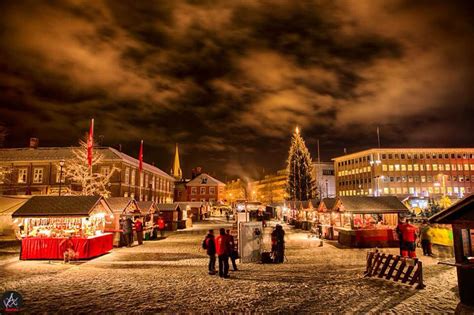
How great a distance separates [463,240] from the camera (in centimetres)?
1045

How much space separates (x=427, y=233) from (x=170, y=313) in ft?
52.8

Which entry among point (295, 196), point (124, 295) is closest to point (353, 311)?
point (124, 295)

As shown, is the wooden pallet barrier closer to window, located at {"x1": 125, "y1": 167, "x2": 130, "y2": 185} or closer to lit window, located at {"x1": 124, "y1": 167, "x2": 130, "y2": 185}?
lit window, located at {"x1": 124, "y1": 167, "x2": 130, "y2": 185}

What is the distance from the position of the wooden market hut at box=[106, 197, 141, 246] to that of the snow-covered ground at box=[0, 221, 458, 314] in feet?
22.0

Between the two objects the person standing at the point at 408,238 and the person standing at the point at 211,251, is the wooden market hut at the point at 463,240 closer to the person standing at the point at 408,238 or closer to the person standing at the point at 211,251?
the person standing at the point at 408,238

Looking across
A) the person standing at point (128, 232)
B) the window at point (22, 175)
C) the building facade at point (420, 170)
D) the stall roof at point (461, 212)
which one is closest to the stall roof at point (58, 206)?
the person standing at point (128, 232)

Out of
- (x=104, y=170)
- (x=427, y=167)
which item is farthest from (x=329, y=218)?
(x=427, y=167)

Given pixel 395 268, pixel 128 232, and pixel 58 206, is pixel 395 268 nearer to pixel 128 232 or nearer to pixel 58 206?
pixel 58 206

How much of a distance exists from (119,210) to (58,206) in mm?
7244

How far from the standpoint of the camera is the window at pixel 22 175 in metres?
53.6

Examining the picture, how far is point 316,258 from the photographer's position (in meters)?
18.8

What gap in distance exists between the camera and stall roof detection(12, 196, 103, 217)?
2005 centimetres

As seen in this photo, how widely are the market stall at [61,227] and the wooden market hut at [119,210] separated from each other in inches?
119

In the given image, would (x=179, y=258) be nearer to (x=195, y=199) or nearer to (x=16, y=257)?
(x=16, y=257)
